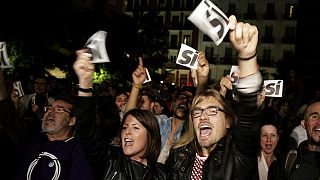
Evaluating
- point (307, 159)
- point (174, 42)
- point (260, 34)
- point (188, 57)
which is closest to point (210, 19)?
point (307, 159)

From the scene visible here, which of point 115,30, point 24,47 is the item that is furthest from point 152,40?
point 24,47

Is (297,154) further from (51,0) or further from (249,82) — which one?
(51,0)

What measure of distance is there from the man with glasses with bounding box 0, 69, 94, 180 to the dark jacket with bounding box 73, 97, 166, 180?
331mm

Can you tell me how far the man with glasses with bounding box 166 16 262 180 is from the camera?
2.72 m

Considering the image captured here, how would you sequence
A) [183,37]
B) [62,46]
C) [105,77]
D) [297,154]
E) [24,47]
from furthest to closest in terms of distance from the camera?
[183,37]
[105,77]
[62,46]
[24,47]
[297,154]

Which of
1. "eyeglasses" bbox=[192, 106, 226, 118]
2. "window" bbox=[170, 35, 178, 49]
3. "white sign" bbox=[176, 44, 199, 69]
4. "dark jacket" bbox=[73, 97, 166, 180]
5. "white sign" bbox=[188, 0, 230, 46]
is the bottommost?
"dark jacket" bbox=[73, 97, 166, 180]

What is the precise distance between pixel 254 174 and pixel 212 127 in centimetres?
46

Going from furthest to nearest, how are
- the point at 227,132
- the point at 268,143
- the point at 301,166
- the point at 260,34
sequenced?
1. the point at 260,34
2. the point at 268,143
3. the point at 301,166
4. the point at 227,132

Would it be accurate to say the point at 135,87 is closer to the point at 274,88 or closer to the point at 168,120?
the point at 168,120

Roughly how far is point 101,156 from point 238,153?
1.13 metres

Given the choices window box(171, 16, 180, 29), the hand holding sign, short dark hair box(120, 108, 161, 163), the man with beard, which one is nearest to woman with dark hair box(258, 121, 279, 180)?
the man with beard

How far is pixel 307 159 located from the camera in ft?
13.9

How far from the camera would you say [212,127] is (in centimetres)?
324

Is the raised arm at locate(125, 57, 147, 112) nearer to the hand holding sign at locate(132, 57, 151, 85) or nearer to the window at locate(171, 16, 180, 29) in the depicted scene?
the hand holding sign at locate(132, 57, 151, 85)
